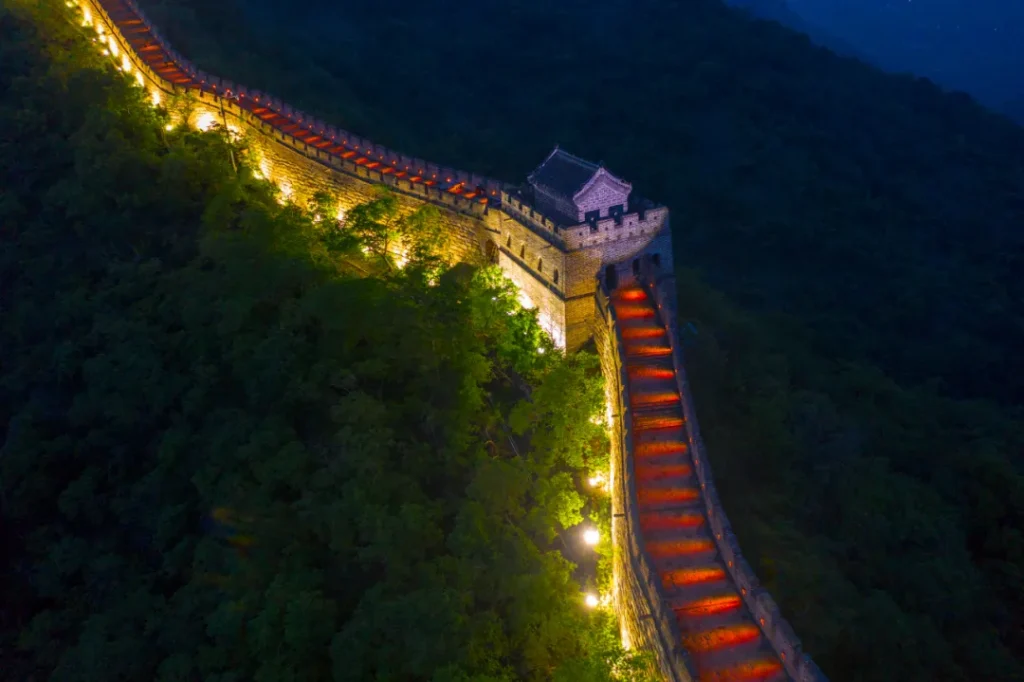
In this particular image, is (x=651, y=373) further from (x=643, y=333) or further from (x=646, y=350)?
(x=643, y=333)

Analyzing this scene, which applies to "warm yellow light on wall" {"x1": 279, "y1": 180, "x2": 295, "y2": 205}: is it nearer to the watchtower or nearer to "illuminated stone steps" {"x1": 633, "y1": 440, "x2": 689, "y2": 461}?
the watchtower

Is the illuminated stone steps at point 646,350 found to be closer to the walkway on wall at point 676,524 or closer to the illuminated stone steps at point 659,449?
the walkway on wall at point 676,524

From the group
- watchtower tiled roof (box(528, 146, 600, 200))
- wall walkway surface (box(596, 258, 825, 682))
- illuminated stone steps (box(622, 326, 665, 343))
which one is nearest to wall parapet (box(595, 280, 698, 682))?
wall walkway surface (box(596, 258, 825, 682))

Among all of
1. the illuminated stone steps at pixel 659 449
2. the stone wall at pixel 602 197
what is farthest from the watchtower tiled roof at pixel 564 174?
the illuminated stone steps at pixel 659 449

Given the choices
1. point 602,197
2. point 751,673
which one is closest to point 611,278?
point 602,197

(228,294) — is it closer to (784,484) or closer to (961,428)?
(784,484)

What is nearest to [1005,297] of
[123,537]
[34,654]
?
[123,537]
